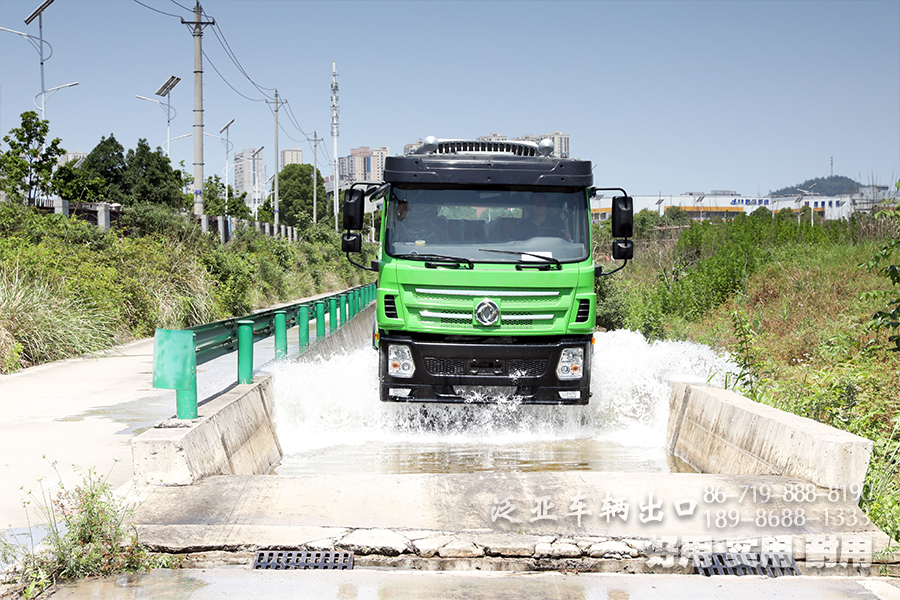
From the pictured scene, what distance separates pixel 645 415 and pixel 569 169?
3.21 metres

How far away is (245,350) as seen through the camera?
8.62 m

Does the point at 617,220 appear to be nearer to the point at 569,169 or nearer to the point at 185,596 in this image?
the point at 569,169

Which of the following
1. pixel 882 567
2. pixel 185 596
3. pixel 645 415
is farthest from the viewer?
pixel 645 415

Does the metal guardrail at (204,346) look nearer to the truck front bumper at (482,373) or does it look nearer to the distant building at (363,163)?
the truck front bumper at (482,373)

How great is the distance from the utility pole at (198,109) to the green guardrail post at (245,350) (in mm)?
16809

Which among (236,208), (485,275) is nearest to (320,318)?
(485,275)

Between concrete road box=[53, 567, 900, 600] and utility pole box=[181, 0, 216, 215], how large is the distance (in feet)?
68.8

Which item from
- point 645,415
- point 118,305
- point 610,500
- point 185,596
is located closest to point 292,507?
point 185,596

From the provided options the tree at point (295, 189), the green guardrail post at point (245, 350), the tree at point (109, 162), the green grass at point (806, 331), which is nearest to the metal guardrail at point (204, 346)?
the green guardrail post at point (245, 350)

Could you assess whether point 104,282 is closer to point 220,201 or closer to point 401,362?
point 401,362

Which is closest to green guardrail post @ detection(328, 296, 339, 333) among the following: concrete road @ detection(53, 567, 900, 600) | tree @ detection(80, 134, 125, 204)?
concrete road @ detection(53, 567, 900, 600)

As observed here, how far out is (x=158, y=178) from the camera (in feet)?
177

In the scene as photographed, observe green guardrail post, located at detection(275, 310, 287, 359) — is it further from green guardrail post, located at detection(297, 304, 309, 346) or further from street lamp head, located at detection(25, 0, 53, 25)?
street lamp head, located at detection(25, 0, 53, 25)

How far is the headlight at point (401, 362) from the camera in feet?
28.8
